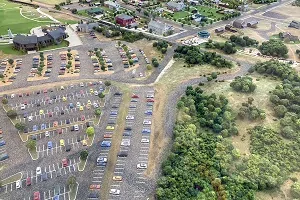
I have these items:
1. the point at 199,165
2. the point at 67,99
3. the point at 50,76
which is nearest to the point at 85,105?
the point at 67,99

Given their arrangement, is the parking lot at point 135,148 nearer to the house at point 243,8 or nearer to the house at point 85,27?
the house at point 85,27

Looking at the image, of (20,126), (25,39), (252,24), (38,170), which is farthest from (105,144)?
(252,24)

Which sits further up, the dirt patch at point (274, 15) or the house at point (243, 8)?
→ the house at point (243, 8)

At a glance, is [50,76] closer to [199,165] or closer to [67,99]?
[67,99]

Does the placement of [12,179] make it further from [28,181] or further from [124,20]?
[124,20]

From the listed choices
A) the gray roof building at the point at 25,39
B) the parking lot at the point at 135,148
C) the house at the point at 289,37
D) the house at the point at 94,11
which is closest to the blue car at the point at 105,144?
the parking lot at the point at 135,148
